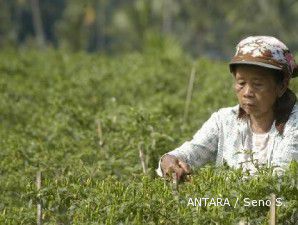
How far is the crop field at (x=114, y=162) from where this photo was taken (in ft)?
11.5

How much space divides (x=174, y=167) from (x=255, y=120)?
1.92ft

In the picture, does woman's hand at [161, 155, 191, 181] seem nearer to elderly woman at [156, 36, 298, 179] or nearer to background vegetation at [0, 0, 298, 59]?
elderly woman at [156, 36, 298, 179]

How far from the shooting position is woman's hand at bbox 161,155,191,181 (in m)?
4.00

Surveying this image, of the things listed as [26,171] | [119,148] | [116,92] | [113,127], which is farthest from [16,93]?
[26,171]

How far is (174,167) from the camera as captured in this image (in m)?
4.00

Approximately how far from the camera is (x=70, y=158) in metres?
5.51

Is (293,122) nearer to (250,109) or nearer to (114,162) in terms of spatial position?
(250,109)

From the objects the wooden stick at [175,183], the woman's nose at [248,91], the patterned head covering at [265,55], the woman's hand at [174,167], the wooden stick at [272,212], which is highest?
the patterned head covering at [265,55]

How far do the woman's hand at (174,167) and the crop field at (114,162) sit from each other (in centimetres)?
8

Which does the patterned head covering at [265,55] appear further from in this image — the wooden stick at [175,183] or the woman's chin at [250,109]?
the wooden stick at [175,183]

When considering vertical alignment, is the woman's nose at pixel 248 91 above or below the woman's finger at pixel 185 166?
above

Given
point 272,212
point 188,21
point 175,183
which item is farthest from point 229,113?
point 188,21

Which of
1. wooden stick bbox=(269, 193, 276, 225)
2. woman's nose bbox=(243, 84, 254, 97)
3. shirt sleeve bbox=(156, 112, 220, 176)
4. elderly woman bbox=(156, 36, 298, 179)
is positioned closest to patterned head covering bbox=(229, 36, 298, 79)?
elderly woman bbox=(156, 36, 298, 179)

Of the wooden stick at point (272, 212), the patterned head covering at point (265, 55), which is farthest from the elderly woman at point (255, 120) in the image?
the wooden stick at point (272, 212)
